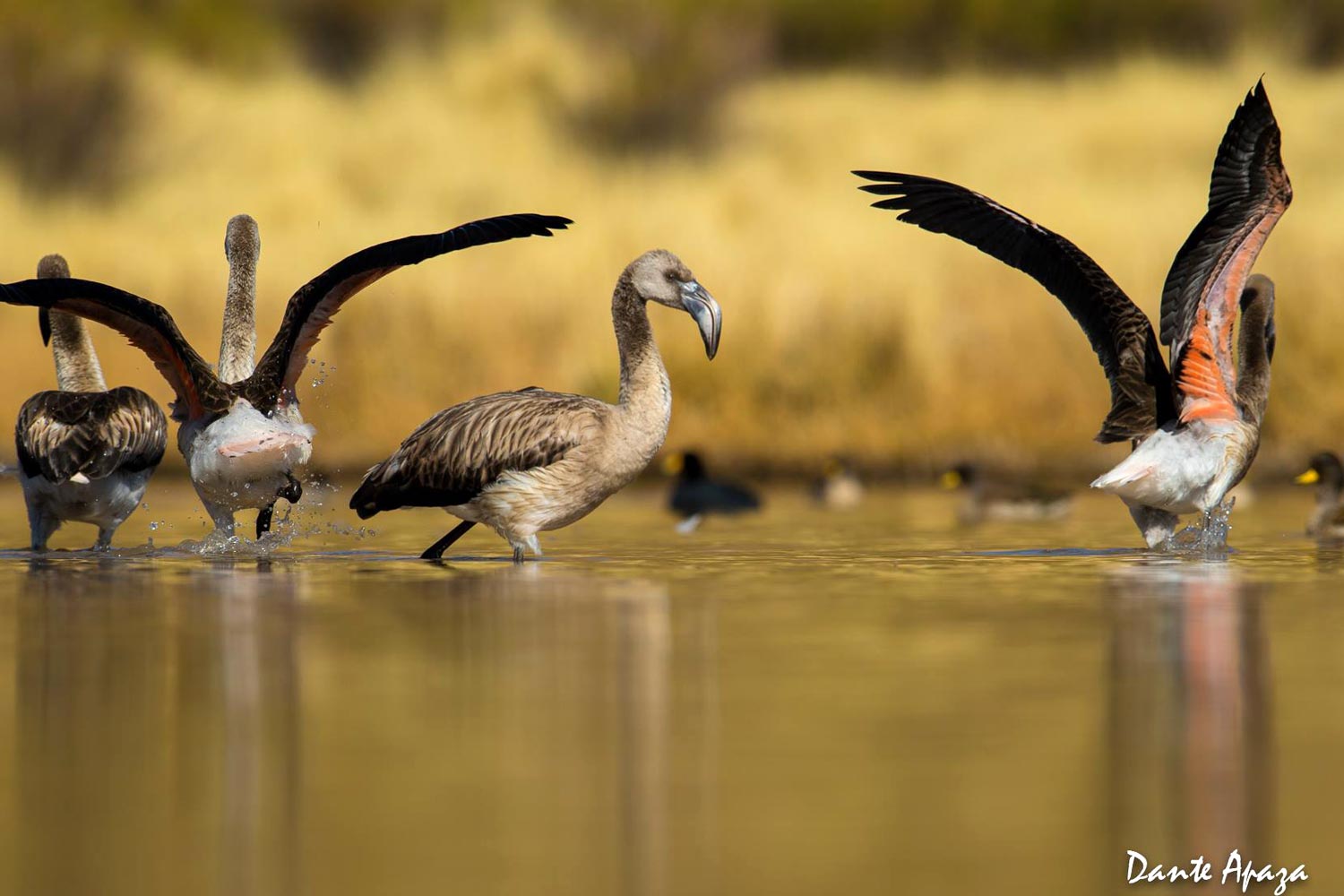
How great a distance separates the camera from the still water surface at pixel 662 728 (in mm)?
4465

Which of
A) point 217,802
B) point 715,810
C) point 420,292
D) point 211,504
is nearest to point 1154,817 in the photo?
point 715,810

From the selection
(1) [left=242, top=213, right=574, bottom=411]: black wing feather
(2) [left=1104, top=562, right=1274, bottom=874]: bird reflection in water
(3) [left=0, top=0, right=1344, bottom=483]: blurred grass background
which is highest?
(3) [left=0, top=0, right=1344, bottom=483]: blurred grass background

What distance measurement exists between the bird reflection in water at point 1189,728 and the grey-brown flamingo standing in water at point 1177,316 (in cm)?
196

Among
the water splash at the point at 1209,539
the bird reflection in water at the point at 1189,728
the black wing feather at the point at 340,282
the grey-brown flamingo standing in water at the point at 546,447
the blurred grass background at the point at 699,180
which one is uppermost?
the blurred grass background at the point at 699,180

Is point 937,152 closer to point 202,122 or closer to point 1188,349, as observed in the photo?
point 202,122

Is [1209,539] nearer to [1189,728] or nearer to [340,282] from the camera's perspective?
[340,282]

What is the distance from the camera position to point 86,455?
10984 mm

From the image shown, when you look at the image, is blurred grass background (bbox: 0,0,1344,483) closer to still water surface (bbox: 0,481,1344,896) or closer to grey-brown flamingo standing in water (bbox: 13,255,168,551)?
grey-brown flamingo standing in water (bbox: 13,255,168,551)

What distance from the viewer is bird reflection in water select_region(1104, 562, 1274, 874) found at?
15.2 feet

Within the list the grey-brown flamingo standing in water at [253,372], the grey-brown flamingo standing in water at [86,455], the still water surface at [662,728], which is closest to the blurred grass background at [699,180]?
the grey-brown flamingo standing in water at [86,455]

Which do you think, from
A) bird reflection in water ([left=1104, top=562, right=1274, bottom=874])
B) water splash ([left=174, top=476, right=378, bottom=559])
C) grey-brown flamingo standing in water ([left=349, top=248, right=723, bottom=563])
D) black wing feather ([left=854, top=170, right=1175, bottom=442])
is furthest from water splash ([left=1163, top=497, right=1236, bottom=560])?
water splash ([left=174, top=476, right=378, bottom=559])

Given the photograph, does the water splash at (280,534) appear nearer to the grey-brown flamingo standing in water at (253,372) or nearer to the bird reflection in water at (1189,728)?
the grey-brown flamingo standing in water at (253,372)

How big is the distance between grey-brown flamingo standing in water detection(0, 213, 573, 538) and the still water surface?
687 mm

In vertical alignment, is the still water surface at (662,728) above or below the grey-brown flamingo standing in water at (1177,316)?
below
